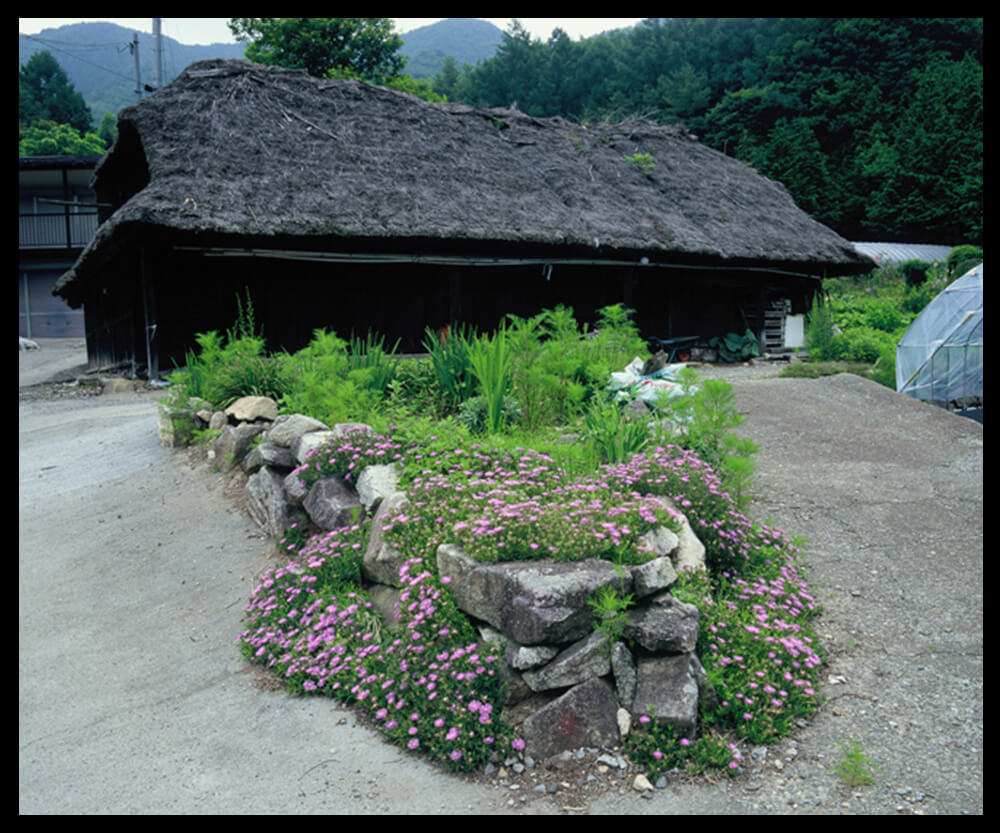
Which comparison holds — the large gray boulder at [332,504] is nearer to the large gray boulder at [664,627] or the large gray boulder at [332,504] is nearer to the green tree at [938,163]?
the large gray boulder at [664,627]

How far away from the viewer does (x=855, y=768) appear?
8.51ft

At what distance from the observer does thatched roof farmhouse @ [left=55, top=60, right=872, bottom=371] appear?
34.7 ft

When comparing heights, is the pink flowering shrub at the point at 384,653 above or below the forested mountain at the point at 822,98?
below

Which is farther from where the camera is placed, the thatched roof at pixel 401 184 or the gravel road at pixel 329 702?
the thatched roof at pixel 401 184

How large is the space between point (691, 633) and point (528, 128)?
520 inches

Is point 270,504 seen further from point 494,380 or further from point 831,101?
point 831,101

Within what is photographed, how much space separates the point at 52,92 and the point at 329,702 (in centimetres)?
5115

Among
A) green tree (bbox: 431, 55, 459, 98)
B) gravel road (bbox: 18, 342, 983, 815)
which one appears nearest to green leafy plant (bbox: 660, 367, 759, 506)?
gravel road (bbox: 18, 342, 983, 815)

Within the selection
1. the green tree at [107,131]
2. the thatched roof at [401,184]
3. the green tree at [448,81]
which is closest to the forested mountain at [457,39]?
the green tree at [448,81]

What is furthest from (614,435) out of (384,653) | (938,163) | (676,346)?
(938,163)

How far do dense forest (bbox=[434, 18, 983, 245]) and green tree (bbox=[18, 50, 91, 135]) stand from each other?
23.9 meters

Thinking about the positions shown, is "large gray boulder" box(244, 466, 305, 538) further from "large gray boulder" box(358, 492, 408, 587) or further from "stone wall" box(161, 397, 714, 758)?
A: "stone wall" box(161, 397, 714, 758)

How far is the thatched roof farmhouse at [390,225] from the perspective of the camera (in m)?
10.6

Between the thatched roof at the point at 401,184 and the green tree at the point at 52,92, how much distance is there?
3464 cm
